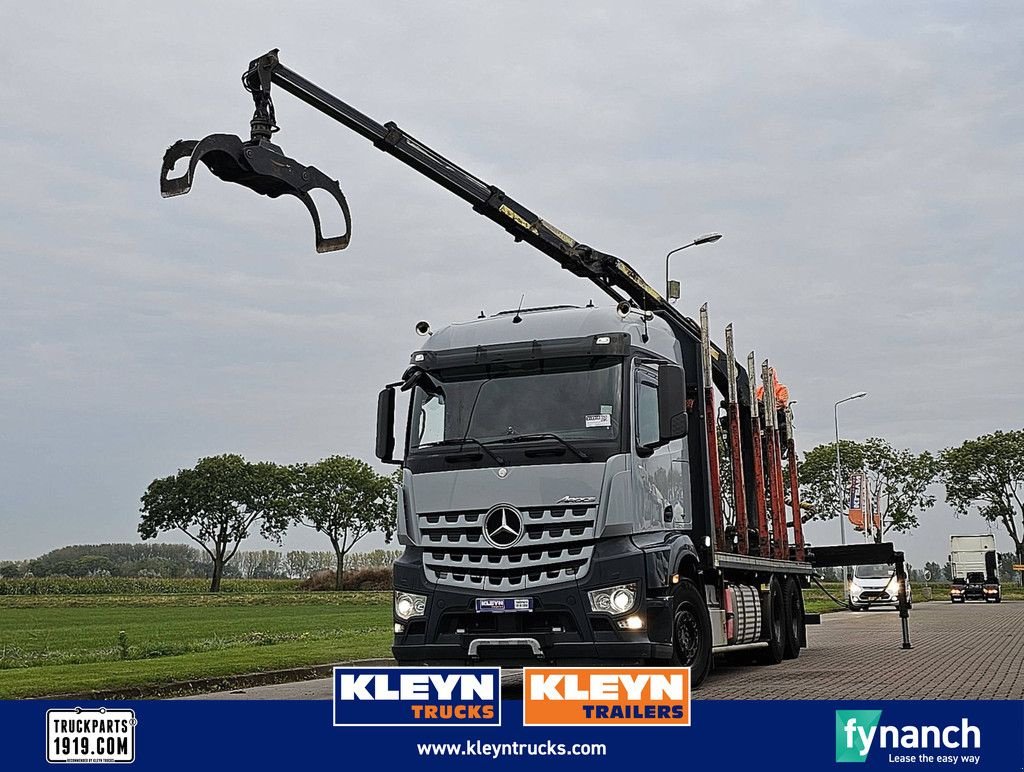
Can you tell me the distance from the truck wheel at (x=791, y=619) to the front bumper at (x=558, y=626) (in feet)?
23.2

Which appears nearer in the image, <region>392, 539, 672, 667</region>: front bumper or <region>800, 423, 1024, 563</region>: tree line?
<region>392, 539, 672, 667</region>: front bumper

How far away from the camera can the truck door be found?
1237 cm

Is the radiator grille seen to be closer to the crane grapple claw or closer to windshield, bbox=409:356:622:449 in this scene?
windshield, bbox=409:356:622:449

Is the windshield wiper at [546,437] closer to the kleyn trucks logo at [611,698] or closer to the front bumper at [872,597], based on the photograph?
the kleyn trucks logo at [611,698]

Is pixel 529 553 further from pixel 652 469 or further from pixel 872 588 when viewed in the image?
pixel 872 588

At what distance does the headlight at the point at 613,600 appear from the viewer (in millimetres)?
11641

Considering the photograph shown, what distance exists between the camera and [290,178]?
42.7 feet

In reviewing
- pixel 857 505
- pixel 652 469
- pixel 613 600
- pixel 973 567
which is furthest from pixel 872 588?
pixel 613 600

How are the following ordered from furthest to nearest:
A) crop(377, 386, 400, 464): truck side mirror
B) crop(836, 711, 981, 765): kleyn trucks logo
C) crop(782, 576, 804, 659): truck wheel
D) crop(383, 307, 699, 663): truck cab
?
crop(782, 576, 804, 659): truck wheel < crop(377, 386, 400, 464): truck side mirror < crop(383, 307, 699, 663): truck cab < crop(836, 711, 981, 765): kleyn trucks logo

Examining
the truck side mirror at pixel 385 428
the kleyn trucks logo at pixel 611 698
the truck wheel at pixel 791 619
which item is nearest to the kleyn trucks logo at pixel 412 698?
the kleyn trucks logo at pixel 611 698

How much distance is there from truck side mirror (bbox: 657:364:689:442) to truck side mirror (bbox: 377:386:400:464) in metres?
2.87

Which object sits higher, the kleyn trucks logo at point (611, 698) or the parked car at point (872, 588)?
the kleyn trucks logo at point (611, 698)

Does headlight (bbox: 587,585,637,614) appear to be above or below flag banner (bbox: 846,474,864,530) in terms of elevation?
below

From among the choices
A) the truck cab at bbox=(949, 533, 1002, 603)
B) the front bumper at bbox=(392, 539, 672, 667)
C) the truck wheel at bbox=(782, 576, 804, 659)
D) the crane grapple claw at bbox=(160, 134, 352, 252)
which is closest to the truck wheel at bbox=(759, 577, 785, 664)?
the truck wheel at bbox=(782, 576, 804, 659)
